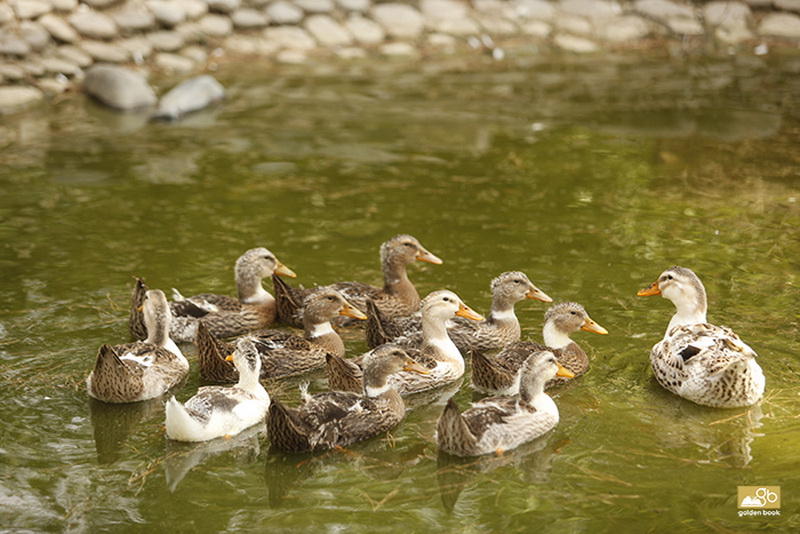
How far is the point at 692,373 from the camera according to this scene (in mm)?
8133

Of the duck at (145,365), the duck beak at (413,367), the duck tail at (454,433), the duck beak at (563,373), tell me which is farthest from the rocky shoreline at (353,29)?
the duck tail at (454,433)

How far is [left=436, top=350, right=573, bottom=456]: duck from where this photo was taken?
737 centimetres

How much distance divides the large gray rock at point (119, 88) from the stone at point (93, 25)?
1.47 m

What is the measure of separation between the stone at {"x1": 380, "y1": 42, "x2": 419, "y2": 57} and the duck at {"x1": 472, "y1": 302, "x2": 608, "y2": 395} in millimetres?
11848

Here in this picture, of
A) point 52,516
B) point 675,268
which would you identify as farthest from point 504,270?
point 52,516


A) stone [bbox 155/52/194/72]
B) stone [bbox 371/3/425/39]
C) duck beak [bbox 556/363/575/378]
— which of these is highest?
stone [bbox 371/3/425/39]

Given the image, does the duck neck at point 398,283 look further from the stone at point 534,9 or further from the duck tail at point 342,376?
the stone at point 534,9

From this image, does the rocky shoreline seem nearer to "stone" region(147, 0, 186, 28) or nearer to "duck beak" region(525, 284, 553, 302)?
"stone" region(147, 0, 186, 28)

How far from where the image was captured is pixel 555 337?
348 inches

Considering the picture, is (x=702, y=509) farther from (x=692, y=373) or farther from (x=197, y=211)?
(x=197, y=211)

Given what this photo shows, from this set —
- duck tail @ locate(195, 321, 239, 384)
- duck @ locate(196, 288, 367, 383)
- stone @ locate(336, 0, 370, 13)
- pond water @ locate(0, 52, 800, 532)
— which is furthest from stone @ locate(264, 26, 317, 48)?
duck tail @ locate(195, 321, 239, 384)

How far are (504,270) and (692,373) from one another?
9.33ft

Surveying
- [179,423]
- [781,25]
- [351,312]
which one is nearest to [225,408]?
[179,423]

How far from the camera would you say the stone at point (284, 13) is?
66.2 ft
